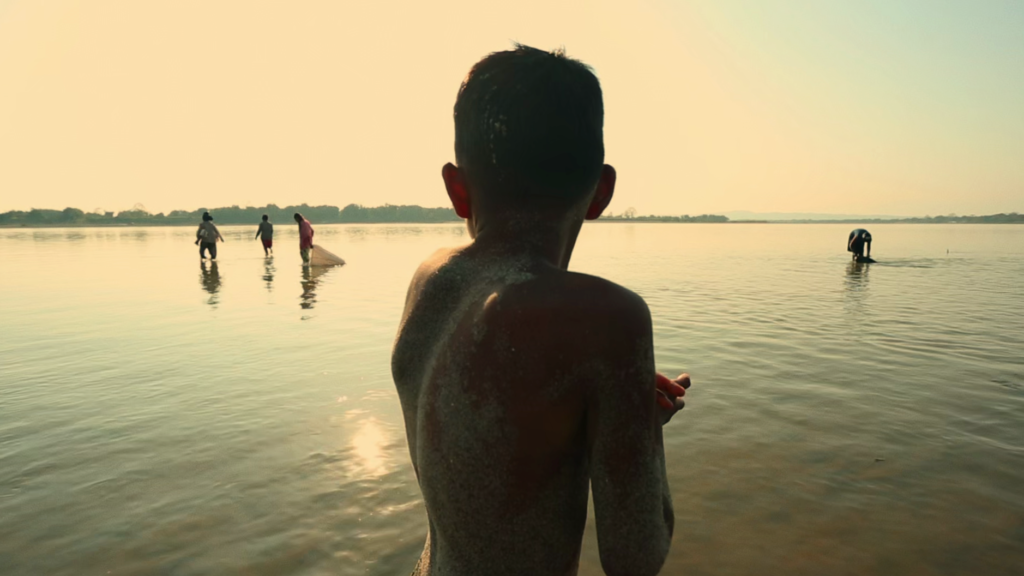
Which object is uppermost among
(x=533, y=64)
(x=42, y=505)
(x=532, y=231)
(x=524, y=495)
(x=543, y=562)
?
(x=533, y=64)

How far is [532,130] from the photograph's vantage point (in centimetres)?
126

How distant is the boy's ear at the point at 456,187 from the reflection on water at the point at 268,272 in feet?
51.0

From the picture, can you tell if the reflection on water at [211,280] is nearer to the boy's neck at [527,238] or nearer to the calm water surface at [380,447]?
the calm water surface at [380,447]

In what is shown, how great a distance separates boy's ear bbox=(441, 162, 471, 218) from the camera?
55.2 inches

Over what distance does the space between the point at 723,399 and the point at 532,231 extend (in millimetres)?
5754

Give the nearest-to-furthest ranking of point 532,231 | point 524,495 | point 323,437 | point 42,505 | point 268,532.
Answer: point 524,495 < point 532,231 < point 268,532 < point 42,505 < point 323,437

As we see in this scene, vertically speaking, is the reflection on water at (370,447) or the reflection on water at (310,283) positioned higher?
the reflection on water at (310,283)

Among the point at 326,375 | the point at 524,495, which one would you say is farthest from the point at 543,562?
the point at 326,375

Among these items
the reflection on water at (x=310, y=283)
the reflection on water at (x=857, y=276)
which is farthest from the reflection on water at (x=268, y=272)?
the reflection on water at (x=857, y=276)

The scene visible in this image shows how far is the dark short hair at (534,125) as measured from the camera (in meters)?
1.27

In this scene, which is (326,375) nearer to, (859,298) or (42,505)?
(42,505)

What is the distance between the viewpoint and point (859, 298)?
14.3 meters

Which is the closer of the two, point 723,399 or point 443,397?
point 443,397

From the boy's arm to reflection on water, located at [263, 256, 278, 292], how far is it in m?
16.0
